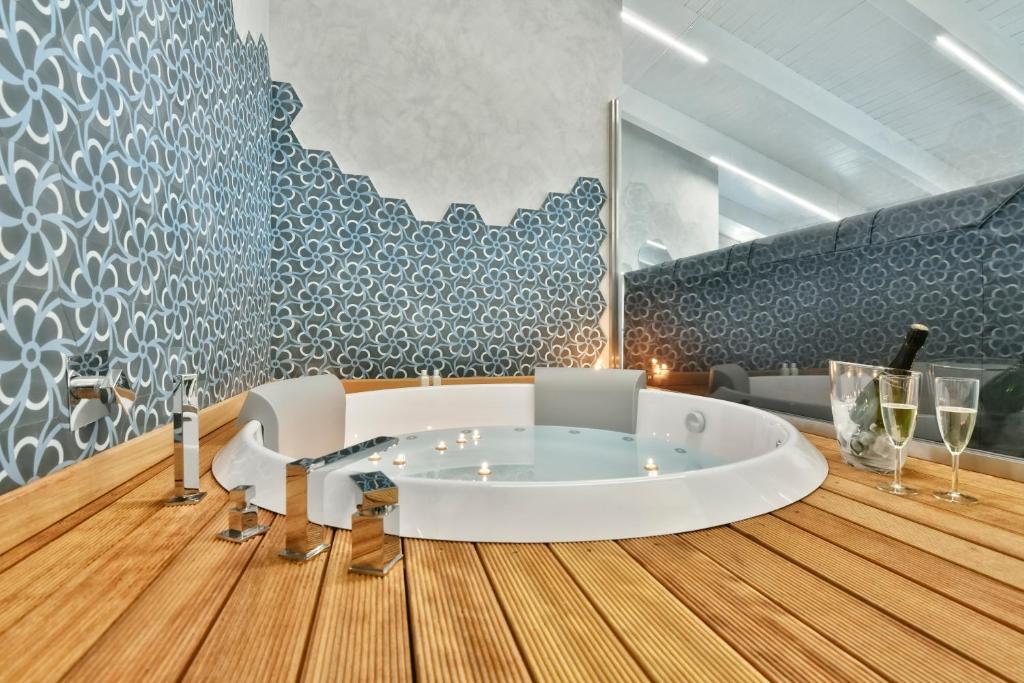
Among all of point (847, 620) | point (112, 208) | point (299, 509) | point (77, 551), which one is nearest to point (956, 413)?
point (847, 620)

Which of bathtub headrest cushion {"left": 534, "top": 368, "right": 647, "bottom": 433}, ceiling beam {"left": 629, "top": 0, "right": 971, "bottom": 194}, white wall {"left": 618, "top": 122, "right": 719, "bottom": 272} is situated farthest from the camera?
white wall {"left": 618, "top": 122, "right": 719, "bottom": 272}

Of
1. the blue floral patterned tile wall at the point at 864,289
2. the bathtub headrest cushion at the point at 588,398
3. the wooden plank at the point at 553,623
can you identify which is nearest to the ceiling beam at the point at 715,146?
the blue floral patterned tile wall at the point at 864,289

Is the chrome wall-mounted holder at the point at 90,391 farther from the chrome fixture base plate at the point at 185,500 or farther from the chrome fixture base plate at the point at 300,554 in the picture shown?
the chrome fixture base plate at the point at 300,554

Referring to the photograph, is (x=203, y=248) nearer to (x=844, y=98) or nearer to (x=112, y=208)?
(x=112, y=208)

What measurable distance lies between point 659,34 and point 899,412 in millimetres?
2671

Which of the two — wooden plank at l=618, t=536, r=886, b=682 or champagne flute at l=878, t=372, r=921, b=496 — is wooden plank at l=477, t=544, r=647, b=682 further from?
champagne flute at l=878, t=372, r=921, b=496

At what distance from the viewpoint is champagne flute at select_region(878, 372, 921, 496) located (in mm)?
1054

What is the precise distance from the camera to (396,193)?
2846 millimetres

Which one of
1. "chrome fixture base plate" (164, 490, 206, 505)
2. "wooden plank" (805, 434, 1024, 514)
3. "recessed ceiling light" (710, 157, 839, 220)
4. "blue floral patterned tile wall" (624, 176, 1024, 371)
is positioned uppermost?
"recessed ceiling light" (710, 157, 839, 220)

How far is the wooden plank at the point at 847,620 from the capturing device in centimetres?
50

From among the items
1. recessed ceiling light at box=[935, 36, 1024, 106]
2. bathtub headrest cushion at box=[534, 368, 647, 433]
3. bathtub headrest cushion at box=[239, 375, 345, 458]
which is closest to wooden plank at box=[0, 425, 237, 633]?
bathtub headrest cushion at box=[239, 375, 345, 458]

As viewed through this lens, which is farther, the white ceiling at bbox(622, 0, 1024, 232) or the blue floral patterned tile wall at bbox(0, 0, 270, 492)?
the white ceiling at bbox(622, 0, 1024, 232)

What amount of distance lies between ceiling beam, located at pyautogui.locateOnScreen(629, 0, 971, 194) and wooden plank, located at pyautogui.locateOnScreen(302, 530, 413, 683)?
1862mm

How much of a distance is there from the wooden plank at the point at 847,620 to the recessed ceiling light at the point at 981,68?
57.9 inches
